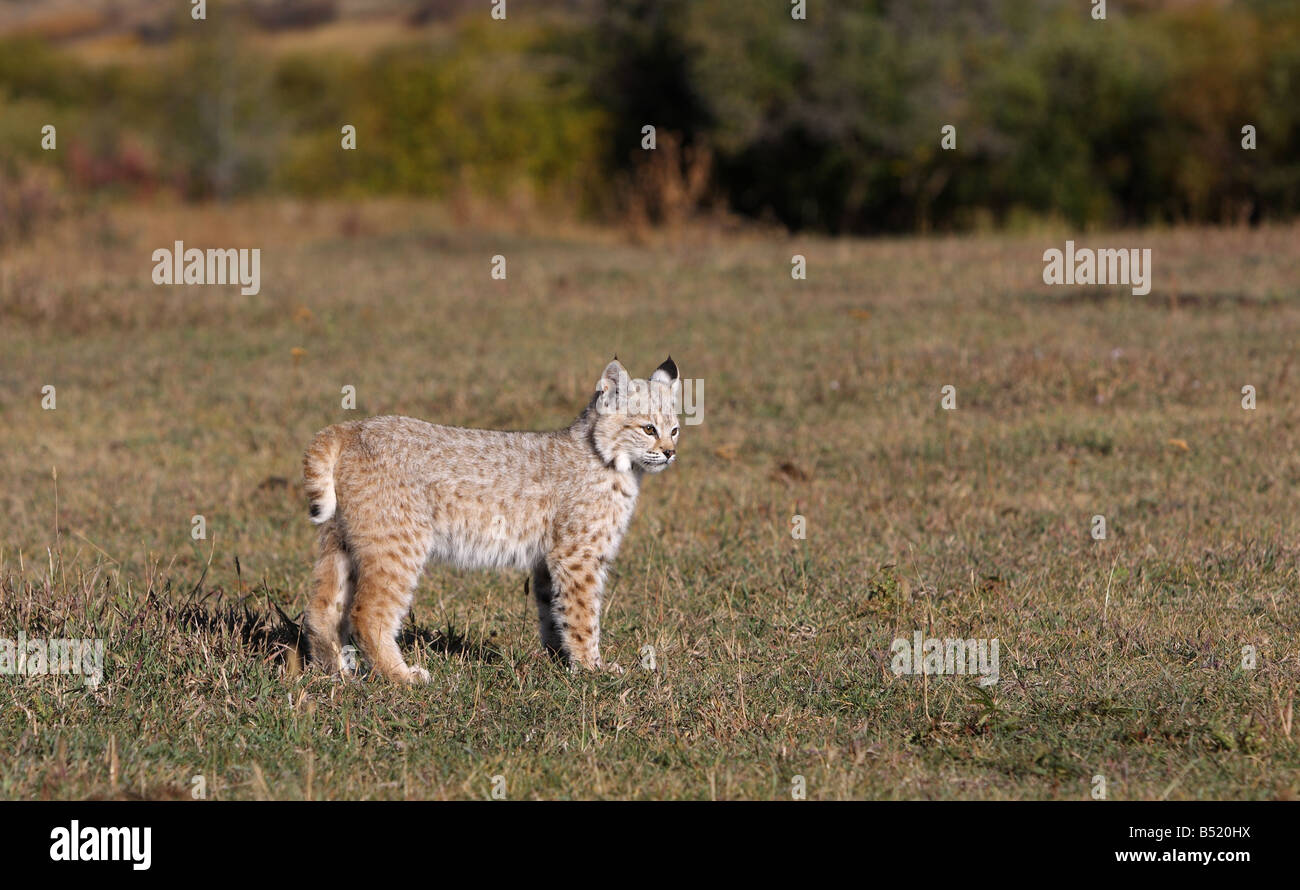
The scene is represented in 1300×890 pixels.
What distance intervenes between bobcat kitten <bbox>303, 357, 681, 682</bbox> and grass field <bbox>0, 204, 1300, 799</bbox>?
0.28 m

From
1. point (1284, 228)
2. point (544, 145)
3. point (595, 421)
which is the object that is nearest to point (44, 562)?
point (595, 421)

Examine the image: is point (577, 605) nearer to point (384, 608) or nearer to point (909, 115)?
point (384, 608)

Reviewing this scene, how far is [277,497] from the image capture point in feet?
35.3

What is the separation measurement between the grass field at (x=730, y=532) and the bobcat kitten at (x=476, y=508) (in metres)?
0.28

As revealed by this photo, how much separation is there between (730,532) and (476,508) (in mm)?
2957

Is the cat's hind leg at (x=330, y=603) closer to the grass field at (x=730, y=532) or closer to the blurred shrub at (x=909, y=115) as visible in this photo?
the grass field at (x=730, y=532)

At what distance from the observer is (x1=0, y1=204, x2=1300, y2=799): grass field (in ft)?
19.1

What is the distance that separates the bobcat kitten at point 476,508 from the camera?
6820mm

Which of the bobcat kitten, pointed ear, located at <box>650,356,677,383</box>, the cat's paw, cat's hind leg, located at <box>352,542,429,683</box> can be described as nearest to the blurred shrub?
pointed ear, located at <box>650,356,677,383</box>

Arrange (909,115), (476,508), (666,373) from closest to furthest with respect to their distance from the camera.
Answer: (476,508) → (666,373) → (909,115)

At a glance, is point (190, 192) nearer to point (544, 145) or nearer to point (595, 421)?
point (544, 145)

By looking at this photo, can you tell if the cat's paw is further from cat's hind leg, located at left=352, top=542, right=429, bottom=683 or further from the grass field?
the grass field

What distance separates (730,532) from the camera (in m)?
9.72

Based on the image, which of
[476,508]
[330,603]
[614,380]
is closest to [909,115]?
[614,380]
